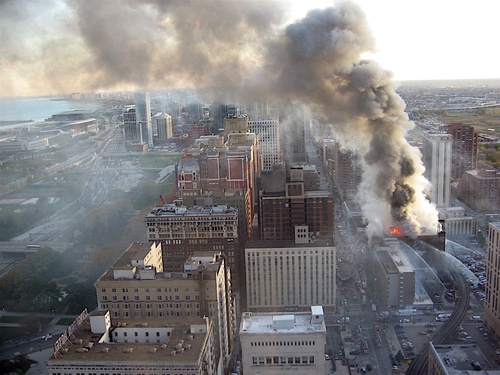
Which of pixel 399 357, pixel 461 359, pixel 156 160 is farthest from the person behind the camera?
pixel 156 160

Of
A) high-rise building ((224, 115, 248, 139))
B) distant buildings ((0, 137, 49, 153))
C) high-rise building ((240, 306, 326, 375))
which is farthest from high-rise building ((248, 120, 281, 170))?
high-rise building ((240, 306, 326, 375))

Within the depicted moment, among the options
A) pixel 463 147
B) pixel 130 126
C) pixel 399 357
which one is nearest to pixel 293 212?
pixel 399 357

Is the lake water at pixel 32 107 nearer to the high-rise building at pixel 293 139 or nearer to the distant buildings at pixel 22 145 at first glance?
the distant buildings at pixel 22 145

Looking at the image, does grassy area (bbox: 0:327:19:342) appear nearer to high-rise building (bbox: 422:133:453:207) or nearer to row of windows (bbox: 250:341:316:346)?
row of windows (bbox: 250:341:316:346)

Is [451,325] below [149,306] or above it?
below

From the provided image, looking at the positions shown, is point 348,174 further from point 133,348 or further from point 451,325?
point 133,348

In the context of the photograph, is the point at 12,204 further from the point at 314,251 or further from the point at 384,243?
the point at 384,243

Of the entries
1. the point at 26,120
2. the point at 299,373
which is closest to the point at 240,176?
the point at 26,120
